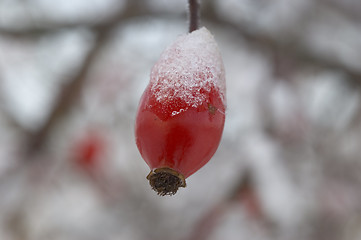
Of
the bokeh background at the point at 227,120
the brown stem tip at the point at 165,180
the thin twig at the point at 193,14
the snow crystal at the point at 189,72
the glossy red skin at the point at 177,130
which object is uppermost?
the bokeh background at the point at 227,120

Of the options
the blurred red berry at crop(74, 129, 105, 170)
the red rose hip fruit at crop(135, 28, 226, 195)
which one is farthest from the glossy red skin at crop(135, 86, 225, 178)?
the blurred red berry at crop(74, 129, 105, 170)

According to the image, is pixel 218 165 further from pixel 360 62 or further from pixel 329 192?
pixel 360 62

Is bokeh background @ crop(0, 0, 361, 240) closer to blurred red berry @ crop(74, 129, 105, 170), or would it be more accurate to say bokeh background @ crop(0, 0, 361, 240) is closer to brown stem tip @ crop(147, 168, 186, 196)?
blurred red berry @ crop(74, 129, 105, 170)

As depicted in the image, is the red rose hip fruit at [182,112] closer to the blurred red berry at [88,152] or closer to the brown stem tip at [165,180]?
the brown stem tip at [165,180]

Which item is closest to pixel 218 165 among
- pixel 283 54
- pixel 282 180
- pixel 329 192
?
pixel 329 192

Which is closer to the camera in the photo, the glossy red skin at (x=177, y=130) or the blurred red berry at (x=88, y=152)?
the glossy red skin at (x=177, y=130)

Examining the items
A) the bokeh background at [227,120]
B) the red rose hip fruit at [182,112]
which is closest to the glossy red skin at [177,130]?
the red rose hip fruit at [182,112]

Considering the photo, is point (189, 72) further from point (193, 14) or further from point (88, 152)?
point (88, 152)

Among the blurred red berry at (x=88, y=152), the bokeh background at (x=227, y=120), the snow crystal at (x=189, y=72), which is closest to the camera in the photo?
the snow crystal at (x=189, y=72)
